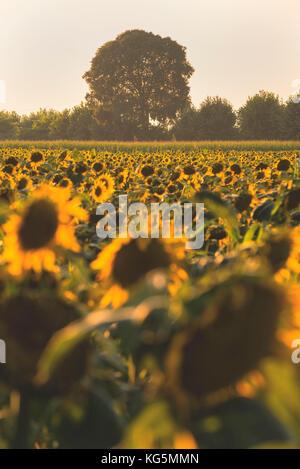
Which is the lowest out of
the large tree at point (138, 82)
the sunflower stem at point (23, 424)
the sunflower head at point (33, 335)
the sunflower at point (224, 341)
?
the sunflower stem at point (23, 424)

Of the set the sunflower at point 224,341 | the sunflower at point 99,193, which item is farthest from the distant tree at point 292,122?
the sunflower at point 224,341

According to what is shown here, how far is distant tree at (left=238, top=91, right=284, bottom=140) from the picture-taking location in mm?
53031

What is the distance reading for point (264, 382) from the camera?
1.91 feet

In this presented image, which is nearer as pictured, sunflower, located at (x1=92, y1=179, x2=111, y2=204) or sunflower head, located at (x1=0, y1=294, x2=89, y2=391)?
sunflower head, located at (x1=0, y1=294, x2=89, y2=391)

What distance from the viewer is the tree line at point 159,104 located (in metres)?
51.9

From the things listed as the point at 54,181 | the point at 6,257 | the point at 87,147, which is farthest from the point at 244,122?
the point at 6,257

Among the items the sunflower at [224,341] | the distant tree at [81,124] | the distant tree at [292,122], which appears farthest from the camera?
the distant tree at [81,124]

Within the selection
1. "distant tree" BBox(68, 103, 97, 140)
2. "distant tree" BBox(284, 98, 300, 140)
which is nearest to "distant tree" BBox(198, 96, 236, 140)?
"distant tree" BBox(284, 98, 300, 140)

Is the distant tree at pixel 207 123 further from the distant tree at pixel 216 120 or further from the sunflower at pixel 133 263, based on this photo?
the sunflower at pixel 133 263

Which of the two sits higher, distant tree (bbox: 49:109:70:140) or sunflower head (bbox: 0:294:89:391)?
distant tree (bbox: 49:109:70:140)

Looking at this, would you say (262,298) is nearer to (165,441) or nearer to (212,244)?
(165,441)

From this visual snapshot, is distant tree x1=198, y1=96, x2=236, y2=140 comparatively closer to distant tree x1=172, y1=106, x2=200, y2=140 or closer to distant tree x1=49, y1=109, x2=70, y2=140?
distant tree x1=172, y1=106, x2=200, y2=140

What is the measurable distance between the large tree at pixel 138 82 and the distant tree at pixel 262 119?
25.0ft
